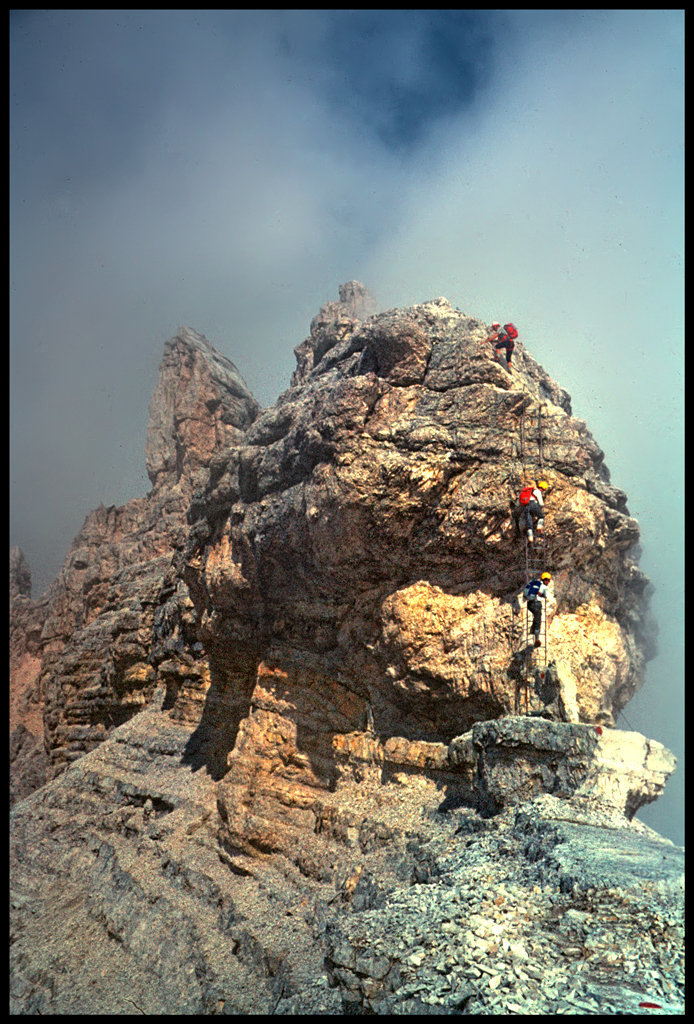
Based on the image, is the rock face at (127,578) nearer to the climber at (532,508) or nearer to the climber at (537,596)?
the climber at (532,508)

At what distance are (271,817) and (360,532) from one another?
9.35 meters

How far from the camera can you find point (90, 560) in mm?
46500

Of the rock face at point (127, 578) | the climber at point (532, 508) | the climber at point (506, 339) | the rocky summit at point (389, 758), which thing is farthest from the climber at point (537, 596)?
the rock face at point (127, 578)

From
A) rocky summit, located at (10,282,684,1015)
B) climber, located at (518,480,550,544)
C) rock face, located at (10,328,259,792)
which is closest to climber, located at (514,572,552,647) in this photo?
rocky summit, located at (10,282,684,1015)

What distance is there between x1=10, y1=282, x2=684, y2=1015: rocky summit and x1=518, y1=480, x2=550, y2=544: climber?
196mm

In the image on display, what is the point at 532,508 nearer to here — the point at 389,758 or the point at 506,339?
the point at 506,339

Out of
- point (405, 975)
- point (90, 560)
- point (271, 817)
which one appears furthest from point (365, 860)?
point (90, 560)

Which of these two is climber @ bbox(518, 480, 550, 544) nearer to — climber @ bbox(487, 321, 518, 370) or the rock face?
climber @ bbox(487, 321, 518, 370)

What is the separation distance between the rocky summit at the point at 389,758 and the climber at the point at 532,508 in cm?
20

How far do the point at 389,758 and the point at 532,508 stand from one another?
7.76 meters

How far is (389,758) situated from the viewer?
614 inches

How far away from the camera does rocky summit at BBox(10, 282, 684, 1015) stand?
7.83 metres

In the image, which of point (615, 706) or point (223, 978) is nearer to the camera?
point (223, 978)

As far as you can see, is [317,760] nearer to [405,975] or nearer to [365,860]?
[365,860]
